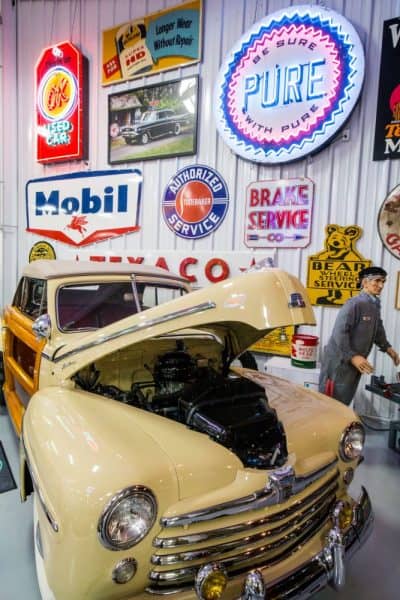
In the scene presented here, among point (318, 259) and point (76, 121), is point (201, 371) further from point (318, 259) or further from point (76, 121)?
point (76, 121)

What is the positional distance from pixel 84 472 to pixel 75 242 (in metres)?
4.86

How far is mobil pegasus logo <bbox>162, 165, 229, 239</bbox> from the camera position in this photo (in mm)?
4387

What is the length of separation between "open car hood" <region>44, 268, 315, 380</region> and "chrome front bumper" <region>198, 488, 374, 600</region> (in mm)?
793

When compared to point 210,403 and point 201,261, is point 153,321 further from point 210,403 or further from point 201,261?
point 201,261

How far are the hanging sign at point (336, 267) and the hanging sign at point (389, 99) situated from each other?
78 centimetres

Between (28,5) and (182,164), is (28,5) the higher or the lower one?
the higher one

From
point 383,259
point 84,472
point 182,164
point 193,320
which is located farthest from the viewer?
point 182,164

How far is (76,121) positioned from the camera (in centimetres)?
524

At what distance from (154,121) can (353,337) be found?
11.8ft

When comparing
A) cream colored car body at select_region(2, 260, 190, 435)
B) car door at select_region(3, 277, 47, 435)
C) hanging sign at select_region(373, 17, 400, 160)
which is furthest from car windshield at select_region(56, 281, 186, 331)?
hanging sign at select_region(373, 17, 400, 160)

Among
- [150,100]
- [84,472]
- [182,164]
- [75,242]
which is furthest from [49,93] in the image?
[84,472]

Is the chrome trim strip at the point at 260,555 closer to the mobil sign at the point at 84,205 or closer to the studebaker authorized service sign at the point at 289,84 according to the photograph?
the studebaker authorized service sign at the point at 289,84

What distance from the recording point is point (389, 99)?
349 cm

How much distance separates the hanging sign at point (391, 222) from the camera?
11.6 feet
